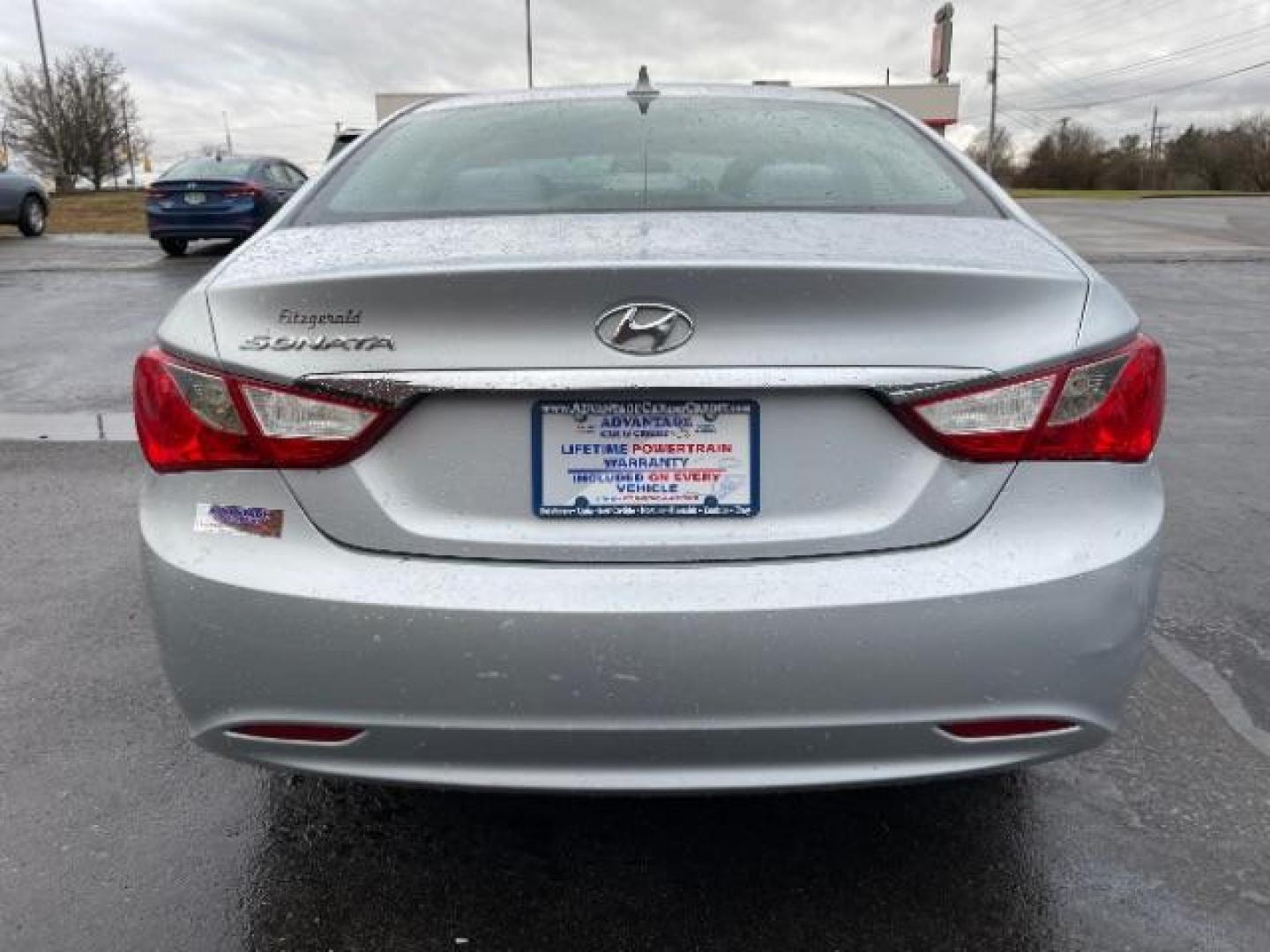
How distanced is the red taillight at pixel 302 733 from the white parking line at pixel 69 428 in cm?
428

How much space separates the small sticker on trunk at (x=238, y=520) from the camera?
1.92 m

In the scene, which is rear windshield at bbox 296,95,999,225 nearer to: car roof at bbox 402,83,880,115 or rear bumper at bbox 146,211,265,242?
car roof at bbox 402,83,880,115

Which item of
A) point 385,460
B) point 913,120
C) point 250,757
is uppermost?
point 913,120

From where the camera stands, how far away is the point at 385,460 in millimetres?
1883

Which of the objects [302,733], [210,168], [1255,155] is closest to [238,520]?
[302,733]

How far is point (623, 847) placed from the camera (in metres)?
2.45

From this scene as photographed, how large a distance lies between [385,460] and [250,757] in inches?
24.2

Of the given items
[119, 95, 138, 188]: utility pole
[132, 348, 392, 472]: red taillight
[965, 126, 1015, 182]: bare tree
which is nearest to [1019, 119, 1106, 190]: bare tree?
[965, 126, 1015, 182]: bare tree

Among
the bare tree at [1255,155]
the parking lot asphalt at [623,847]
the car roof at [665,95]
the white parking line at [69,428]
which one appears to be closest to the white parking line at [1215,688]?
the parking lot asphalt at [623,847]

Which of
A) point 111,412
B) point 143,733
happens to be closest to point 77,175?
point 111,412

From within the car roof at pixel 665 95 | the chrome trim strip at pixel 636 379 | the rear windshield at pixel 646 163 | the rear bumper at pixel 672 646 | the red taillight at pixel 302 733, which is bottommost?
A: the red taillight at pixel 302 733

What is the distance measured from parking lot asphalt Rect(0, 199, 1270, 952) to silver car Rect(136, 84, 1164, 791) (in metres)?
0.45

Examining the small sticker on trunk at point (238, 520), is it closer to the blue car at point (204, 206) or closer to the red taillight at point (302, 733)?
the red taillight at point (302, 733)

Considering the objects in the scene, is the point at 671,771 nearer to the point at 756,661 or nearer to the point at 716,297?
the point at 756,661
